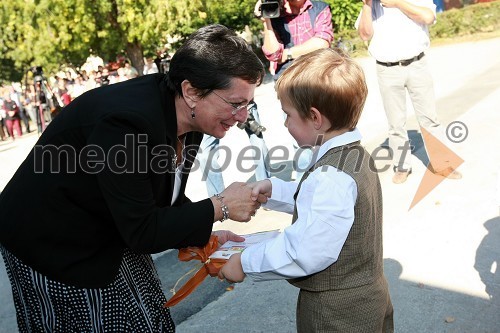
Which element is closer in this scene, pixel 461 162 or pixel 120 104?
pixel 120 104

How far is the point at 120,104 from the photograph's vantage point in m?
1.96

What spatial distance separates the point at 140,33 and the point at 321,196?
16.6 m

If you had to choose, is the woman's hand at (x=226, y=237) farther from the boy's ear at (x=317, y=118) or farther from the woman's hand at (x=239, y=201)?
the boy's ear at (x=317, y=118)

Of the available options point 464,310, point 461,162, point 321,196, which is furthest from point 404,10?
point 321,196

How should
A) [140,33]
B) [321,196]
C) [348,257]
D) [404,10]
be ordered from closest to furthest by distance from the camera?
[321,196], [348,257], [404,10], [140,33]

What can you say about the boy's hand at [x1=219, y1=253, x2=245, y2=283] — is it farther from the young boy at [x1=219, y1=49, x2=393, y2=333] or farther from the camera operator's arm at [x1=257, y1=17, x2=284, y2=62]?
the camera operator's arm at [x1=257, y1=17, x2=284, y2=62]

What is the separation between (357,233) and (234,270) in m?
0.50

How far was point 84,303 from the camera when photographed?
2123 mm

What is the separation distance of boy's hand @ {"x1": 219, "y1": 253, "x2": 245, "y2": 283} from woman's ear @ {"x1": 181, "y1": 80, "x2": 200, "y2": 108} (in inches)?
25.1

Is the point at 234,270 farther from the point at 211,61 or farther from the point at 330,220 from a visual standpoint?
the point at 211,61

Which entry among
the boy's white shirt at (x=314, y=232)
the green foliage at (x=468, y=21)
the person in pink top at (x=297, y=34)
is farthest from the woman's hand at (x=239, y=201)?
the green foliage at (x=468, y=21)

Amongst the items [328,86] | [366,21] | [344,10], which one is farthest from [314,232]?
[344,10]

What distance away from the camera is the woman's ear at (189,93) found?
2.12m

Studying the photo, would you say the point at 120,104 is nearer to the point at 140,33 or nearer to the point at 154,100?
the point at 154,100
